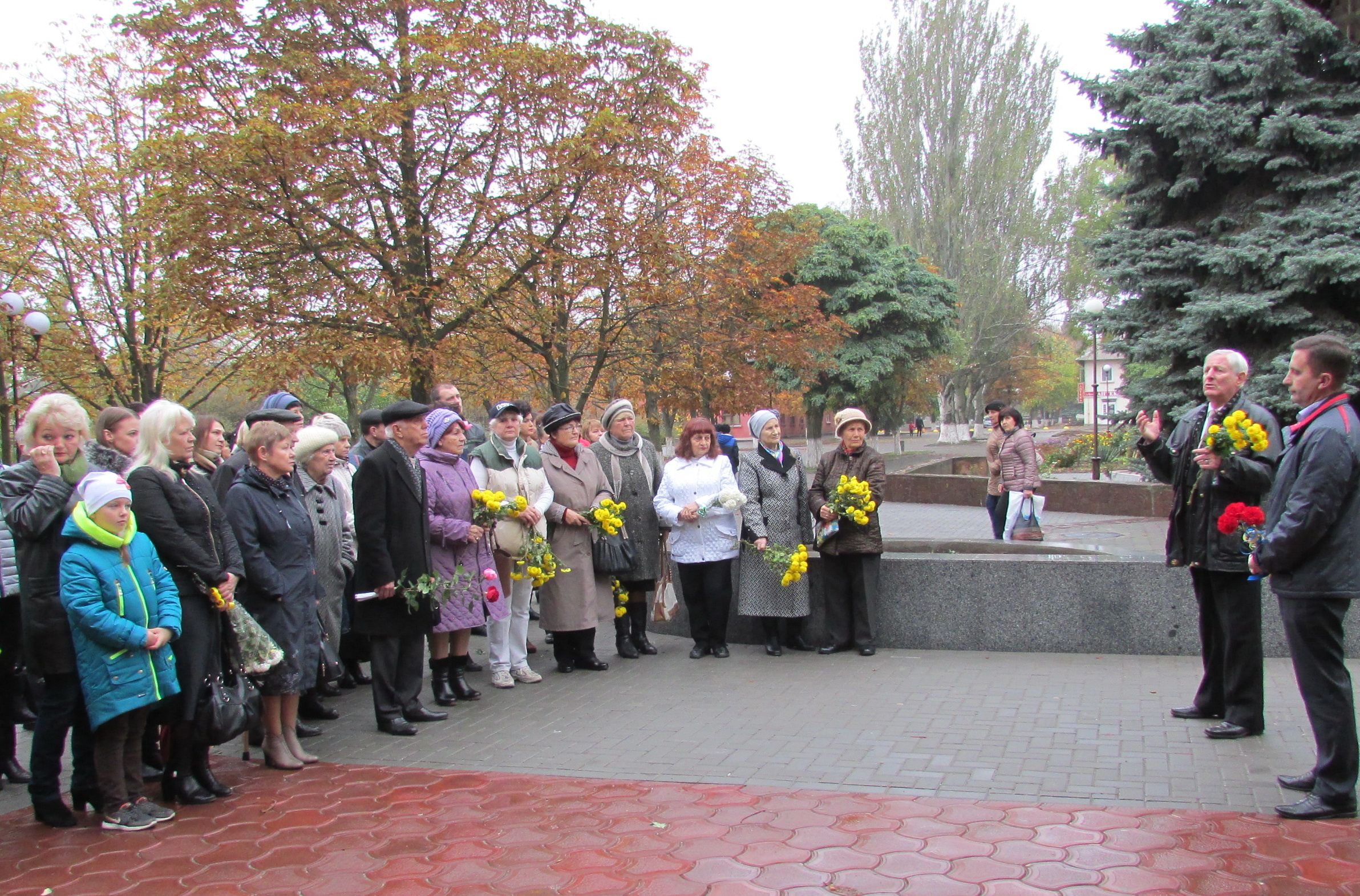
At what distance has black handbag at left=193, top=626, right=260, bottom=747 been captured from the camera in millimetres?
4871

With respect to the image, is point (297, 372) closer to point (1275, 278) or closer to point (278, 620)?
point (278, 620)

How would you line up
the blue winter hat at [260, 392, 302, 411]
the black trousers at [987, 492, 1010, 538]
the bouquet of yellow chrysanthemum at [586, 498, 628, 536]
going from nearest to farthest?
the blue winter hat at [260, 392, 302, 411] → the bouquet of yellow chrysanthemum at [586, 498, 628, 536] → the black trousers at [987, 492, 1010, 538]

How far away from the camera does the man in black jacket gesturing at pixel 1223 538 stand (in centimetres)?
532

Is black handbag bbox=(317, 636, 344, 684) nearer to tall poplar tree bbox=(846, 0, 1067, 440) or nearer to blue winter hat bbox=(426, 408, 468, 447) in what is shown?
blue winter hat bbox=(426, 408, 468, 447)

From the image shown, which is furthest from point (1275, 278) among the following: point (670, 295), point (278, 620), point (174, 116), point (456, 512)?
point (174, 116)

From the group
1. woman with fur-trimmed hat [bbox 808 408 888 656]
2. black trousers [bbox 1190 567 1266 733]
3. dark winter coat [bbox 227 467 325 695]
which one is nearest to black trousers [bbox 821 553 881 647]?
woman with fur-trimmed hat [bbox 808 408 888 656]

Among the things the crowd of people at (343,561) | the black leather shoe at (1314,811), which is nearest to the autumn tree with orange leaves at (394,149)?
the crowd of people at (343,561)

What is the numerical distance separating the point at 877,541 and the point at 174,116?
10.9 metres

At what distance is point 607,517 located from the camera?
7.54 m

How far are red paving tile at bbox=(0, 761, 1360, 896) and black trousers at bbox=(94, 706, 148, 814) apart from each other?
17 centimetres

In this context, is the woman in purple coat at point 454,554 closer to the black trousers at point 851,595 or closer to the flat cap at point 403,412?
the flat cap at point 403,412

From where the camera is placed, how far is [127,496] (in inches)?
180

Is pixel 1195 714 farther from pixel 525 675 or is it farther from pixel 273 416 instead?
pixel 273 416

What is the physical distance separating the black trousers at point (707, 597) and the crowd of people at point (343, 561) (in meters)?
0.02
